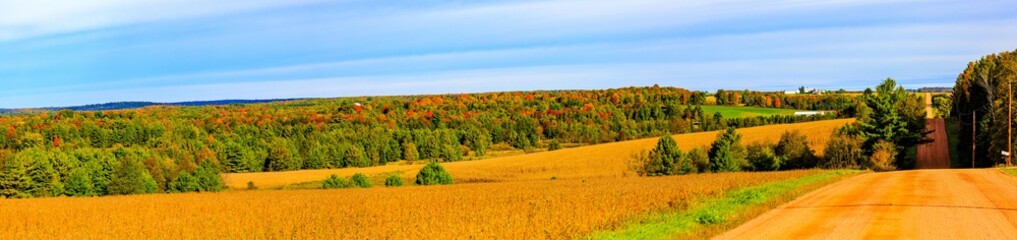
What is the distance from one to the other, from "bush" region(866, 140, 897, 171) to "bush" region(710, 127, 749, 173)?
10819 mm

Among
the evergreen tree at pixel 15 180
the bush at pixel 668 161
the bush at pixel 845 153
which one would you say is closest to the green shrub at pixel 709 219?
the bush at pixel 668 161

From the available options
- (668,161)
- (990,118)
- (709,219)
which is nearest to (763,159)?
(668,161)

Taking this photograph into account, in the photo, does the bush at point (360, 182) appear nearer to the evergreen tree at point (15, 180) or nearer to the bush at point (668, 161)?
the bush at point (668, 161)

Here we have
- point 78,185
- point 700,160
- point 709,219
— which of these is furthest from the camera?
point 78,185

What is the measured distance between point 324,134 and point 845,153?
8772 cm

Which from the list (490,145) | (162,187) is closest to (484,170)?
(162,187)

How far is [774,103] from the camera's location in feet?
518

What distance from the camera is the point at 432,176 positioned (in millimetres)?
63844

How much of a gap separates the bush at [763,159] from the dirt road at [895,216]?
40.8m

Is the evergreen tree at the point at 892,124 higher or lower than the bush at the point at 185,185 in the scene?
higher

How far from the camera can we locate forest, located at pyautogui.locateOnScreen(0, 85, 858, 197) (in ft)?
225

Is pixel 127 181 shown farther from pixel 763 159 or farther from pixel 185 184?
pixel 763 159

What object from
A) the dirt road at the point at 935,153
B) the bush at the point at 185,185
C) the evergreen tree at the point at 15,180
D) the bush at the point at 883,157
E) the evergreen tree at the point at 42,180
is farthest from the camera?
the evergreen tree at the point at 42,180

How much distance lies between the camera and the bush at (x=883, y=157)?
185 ft
